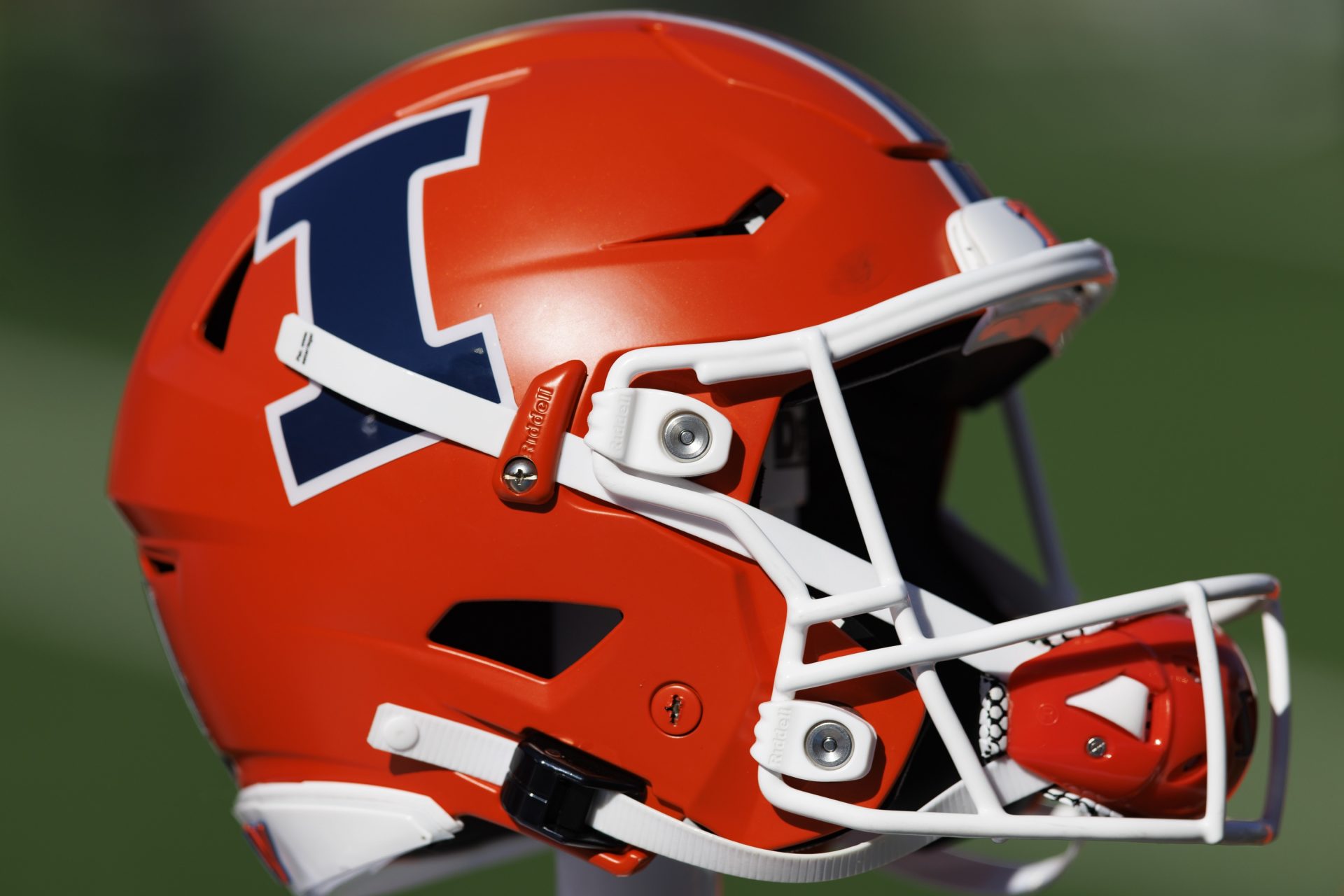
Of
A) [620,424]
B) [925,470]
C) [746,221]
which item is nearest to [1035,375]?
[925,470]

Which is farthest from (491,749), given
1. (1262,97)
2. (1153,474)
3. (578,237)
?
(1262,97)

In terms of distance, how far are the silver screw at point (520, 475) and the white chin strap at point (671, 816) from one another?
0.20 meters

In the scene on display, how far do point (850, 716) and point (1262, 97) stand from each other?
5.32 m

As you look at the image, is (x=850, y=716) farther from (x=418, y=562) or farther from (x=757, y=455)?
(x=418, y=562)

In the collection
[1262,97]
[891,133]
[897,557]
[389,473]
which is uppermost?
[1262,97]

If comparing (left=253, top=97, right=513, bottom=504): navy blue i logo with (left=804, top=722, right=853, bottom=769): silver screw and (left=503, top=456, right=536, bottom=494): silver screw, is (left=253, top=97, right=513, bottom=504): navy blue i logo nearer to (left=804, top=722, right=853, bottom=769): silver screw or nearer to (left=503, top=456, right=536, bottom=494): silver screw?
(left=503, top=456, right=536, bottom=494): silver screw

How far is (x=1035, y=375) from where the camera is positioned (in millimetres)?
3758

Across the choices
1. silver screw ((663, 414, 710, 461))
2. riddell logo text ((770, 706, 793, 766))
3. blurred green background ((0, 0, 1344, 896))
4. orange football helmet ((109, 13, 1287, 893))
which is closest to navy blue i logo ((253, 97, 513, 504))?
orange football helmet ((109, 13, 1287, 893))

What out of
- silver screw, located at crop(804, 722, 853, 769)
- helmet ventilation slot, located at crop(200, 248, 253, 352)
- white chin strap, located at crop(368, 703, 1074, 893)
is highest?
helmet ventilation slot, located at crop(200, 248, 253, 352)

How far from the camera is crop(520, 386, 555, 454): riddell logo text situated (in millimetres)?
898

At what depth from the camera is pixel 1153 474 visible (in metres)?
3.28

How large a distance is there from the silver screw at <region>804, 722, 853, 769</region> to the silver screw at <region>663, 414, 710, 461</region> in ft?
0.71

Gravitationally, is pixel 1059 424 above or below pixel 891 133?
below

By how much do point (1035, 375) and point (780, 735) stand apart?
3063mm
